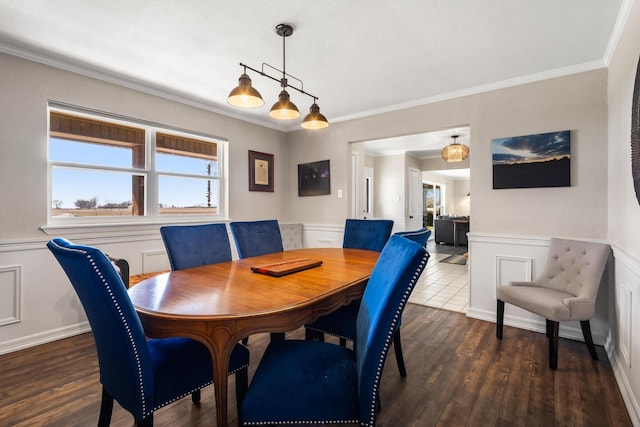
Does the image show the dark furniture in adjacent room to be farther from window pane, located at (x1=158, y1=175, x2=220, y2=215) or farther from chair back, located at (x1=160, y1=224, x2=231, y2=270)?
chair back, located at (x1=160, y1=224, x2=231, y2=270)

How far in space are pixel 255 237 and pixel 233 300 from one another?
151cm

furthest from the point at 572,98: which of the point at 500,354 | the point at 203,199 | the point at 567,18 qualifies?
the point at 203,199

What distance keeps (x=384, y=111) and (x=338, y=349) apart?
313cm

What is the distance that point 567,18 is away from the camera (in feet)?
6.64

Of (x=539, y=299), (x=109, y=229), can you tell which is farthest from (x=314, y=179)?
(x=539, y=299)

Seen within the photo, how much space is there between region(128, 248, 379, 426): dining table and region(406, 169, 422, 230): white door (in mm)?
5741

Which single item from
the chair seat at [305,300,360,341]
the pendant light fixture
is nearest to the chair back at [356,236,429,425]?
the chair seat at [305,300,360,341]

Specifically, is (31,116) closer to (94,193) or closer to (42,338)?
(94,193)

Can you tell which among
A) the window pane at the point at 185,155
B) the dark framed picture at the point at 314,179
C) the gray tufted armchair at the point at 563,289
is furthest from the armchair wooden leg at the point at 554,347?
the window pane at the point at 185,155

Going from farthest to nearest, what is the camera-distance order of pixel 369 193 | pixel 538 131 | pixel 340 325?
pixel 369 193, pixel 538 131, pixel 340 325

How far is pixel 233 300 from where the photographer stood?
1.37 metres

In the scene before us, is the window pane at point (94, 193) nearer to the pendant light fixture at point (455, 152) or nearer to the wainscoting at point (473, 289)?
the wainscoting at point (473, 289)

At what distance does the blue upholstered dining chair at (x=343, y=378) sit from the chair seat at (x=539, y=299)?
1695 millimetres

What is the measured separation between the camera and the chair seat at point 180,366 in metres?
1.20
